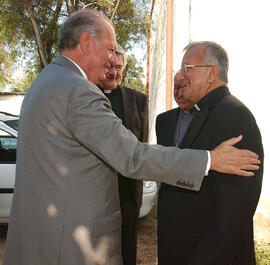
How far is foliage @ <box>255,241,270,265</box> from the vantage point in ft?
12.4

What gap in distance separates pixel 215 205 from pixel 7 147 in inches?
163

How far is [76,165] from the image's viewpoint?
166 centimetres

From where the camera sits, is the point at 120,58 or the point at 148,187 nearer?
the point at 120,58

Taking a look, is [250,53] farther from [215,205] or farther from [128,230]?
[215,205]

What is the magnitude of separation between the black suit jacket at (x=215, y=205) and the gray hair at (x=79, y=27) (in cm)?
72

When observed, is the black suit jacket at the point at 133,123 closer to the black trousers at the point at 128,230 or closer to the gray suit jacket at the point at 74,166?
the black trousers at the point at 128,230

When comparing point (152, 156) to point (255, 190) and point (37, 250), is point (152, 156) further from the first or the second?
point (37, 250)

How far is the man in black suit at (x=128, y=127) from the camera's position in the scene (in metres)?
2.83

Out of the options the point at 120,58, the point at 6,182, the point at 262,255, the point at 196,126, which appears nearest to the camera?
the point at 196,126

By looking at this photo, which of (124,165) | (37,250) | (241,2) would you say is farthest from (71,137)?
(241,2)

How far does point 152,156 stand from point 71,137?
Result: 0.41 meters

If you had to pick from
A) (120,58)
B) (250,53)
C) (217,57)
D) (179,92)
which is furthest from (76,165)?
(250,53)

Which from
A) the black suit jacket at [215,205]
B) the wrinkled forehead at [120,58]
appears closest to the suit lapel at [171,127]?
the black suit jacket at [215,205]

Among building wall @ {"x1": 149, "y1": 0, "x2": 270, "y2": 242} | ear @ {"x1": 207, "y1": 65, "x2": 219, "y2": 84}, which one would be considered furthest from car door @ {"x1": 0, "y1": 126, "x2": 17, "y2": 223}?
ear @ {"x1": 207, "y1": 65, "x2": 219, "y2": 84}
